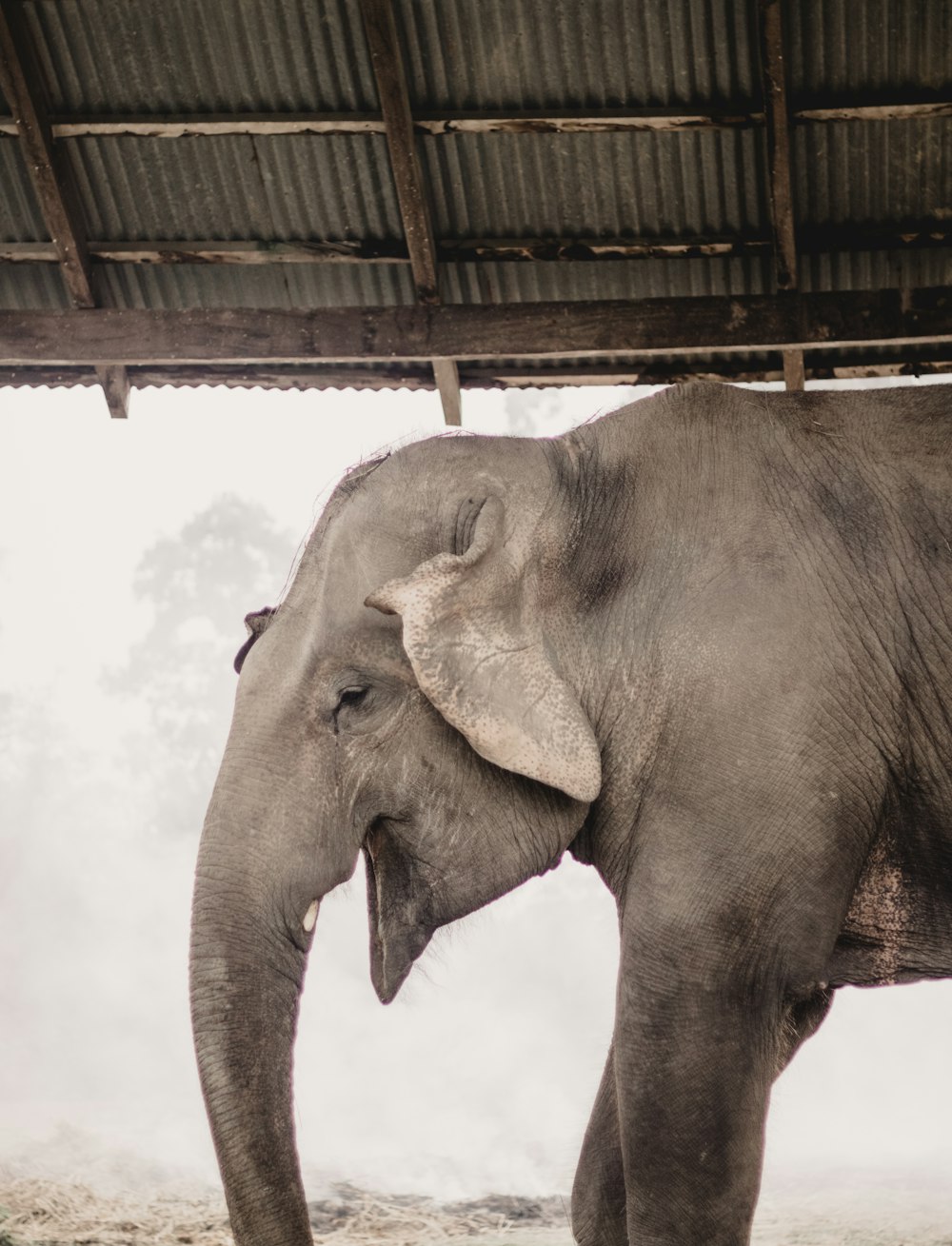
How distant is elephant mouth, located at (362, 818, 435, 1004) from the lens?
4066 millimetres

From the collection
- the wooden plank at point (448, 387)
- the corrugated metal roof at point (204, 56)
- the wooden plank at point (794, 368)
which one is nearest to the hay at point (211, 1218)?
the wooden plank at point (448, 387)

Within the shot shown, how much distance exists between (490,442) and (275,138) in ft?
10.2

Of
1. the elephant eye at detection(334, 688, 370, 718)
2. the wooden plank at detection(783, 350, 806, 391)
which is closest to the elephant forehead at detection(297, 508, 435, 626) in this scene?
the elephant eye at detection(334, 688, 370, 718)

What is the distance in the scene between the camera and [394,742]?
13.2ft

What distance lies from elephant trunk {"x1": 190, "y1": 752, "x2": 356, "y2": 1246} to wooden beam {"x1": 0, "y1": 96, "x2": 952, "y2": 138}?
369cm

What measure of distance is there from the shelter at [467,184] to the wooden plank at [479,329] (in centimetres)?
1

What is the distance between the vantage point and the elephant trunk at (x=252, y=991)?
3.53 metres

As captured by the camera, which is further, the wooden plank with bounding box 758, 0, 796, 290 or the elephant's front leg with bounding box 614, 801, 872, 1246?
the wooden plank with bounding box 758, 0, 796, 290

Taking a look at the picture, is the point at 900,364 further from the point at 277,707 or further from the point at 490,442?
the point at 277,707

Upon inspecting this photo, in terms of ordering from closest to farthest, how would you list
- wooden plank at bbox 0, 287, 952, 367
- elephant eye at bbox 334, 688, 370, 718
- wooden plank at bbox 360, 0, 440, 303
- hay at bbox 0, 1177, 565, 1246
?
1. elephant eye at bbox 334, 688, 370, 718
2. wooden plank at bbox 360, 0, 440, 303
3. wooden plank at bbox 0, 287, 952, 367
4. hay at bbox 0, 1177, 565, 1246

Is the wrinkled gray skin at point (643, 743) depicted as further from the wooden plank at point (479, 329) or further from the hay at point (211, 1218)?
the hay at point (211, 1218)

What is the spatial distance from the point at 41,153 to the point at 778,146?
9.27ft

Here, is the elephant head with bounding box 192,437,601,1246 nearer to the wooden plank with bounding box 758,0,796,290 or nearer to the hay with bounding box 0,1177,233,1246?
the wooden plank with bounding box 758,0,796,290

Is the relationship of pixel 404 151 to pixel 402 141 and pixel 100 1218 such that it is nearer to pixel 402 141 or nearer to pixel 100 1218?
pixel 402 141
